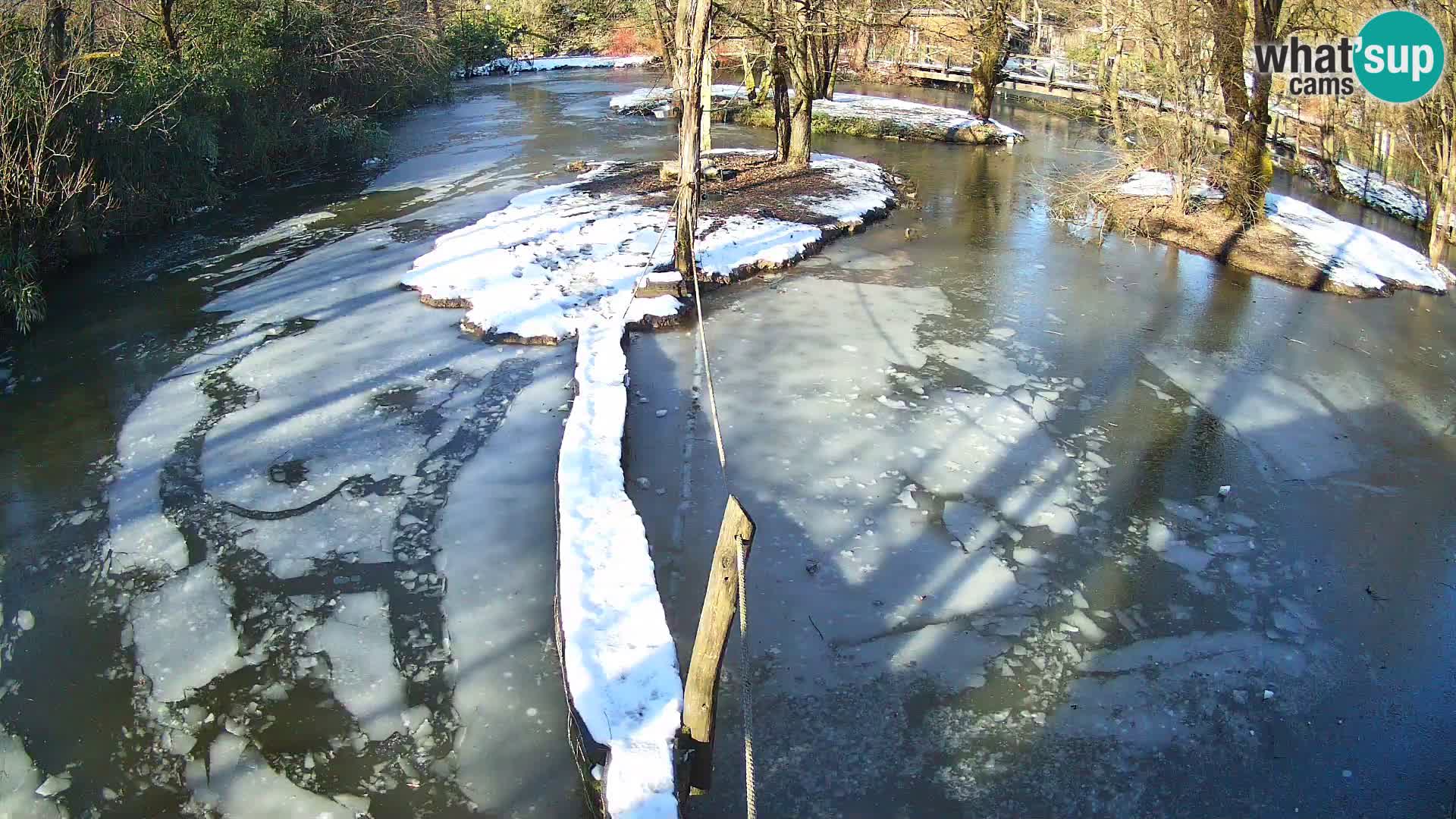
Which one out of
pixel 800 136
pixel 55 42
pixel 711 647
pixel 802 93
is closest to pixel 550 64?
pixel 800 136

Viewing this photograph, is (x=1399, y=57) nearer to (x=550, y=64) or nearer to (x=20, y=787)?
(x=20, y=787)

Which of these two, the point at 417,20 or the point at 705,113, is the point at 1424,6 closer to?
the point at 705,113

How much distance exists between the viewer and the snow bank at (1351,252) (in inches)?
480

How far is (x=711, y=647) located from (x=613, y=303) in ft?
22.4

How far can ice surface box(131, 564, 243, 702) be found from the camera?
5.25 m

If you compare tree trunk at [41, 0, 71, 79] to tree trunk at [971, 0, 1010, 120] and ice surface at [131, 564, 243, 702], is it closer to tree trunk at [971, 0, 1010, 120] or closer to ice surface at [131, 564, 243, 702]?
ice surface at [131, 564, 243, 702]

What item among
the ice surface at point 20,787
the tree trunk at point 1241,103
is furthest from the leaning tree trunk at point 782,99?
the ice surface at point 20,787

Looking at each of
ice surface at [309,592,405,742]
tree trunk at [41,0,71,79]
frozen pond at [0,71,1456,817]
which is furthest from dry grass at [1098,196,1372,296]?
tree trunk at [41,0,71,79]

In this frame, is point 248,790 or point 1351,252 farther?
point 1351,252

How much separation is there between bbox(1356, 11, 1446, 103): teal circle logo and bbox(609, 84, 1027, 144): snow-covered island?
8847mm

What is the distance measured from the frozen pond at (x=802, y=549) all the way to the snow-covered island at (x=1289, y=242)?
31.2 inches

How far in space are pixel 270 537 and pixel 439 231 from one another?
27.0 feet

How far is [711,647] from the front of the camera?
4090mm

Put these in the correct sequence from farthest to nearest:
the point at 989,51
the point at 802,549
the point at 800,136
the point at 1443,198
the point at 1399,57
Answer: the point at 989,51
the point at 800,136
the point at 1399,57
the point at 1443,198
the point at 802,549
